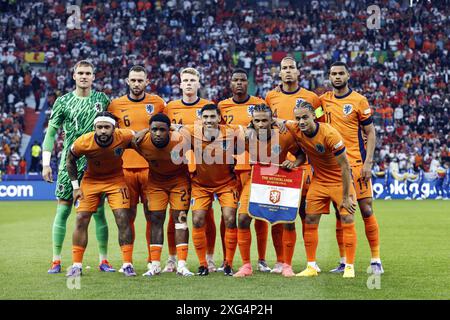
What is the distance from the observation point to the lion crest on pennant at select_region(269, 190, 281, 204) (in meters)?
9.27

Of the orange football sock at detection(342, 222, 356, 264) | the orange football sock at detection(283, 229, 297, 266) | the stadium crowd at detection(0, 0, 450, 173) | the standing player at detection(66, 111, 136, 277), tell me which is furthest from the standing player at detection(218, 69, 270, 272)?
the stadium crowd at detection(0, 0, 450, 173)

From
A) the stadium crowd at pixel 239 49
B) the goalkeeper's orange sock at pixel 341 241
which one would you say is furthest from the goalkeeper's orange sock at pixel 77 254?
the stadium crowd at pixel 239 49

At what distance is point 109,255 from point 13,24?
29379 millimetres

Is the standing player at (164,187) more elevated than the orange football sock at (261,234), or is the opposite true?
the standing player at (164,187)

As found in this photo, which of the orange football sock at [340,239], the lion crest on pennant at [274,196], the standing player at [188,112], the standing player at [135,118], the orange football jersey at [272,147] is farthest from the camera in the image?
the orange football sock at [340,239]

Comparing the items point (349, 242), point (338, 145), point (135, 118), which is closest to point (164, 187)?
point (135, 118)

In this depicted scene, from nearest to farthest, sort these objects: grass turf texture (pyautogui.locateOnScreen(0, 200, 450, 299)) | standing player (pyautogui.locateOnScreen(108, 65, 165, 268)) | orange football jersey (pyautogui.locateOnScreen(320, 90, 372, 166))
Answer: grass turf texture (pyautogui.locateOnScreen(0, 200, 450, 299)) → orange football jersey (pyautogui.locateOnScreen(320, 90, 372, 166)) → standing player (pyautogui.locateOnScreen(108, 65, 165, 268))

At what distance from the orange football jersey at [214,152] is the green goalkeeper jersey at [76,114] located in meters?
Result: 1.22

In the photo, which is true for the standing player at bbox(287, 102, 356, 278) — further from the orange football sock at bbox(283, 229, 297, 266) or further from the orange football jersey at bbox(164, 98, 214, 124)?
the orange football jersey at bbox(164, 98, 214, 124)

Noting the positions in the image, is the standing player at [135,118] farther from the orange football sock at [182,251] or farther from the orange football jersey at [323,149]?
the orange football jersey at [323,149]

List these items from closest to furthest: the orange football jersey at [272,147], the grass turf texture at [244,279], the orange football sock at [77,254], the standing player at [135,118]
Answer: the grass turf texture at [244,279] → the orange football sock at [77,254] → the orange football jersey at [272,147] → the standing player at [135,118]

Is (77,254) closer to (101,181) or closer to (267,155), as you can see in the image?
(101,181)

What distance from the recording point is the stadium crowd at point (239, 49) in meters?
34.4

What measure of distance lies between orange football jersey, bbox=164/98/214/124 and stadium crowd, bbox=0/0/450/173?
2329 centimetres
